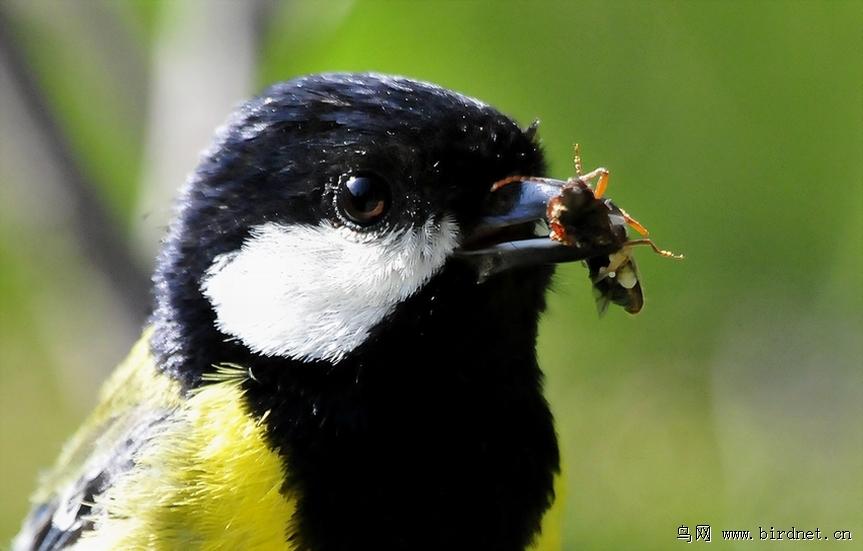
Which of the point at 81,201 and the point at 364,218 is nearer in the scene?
the point at 364,218

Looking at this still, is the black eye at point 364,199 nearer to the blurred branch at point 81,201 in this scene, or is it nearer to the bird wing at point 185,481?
the bird wing at point 185,481

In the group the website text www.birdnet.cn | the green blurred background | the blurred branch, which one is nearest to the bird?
the blurred branch

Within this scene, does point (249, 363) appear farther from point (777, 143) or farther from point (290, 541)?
point (777, 143)

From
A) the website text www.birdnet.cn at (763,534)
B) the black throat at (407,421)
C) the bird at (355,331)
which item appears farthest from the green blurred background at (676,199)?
the black throat at (407,421)

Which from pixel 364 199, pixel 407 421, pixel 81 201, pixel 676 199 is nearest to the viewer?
pixel 364 199

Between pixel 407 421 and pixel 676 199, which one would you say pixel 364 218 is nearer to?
pixel 407 421

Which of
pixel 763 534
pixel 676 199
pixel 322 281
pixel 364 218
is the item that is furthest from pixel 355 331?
pixel 676 199

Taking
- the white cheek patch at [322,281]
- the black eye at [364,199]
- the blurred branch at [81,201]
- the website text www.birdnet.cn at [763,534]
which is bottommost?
the white cheek patch at [322,281]
